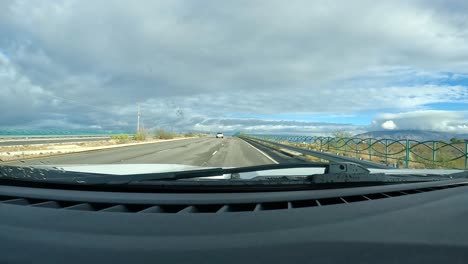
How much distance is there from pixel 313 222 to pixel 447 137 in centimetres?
1030

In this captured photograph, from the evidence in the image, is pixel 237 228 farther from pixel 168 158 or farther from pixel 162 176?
pixel 168 158

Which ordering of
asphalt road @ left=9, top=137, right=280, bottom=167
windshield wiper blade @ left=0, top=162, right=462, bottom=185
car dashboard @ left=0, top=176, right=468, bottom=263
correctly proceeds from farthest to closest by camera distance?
asphalt road @ left=9, top=137, right=280, bottom=167 → windshield wiper blade @ left=0, top=162, right=462, bottom=185 → car dashboard @ left=0, top=176, right=468, bottom=263

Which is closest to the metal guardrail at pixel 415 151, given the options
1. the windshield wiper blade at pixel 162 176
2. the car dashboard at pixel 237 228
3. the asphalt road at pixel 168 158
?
the asphalt road at pixel 168 158

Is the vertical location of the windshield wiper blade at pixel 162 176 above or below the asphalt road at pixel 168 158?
above

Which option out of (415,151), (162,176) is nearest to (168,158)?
(415,151)

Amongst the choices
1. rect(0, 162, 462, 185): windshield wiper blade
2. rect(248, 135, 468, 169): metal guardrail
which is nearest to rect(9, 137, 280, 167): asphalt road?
rect(248, 135, 468, 169): metal guardrail

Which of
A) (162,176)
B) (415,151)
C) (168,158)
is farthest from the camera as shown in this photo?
(168,158)

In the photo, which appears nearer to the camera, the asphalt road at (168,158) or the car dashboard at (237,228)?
the car dashboard at (237,228)

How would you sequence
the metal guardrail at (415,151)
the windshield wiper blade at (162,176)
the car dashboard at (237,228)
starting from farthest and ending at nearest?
1. the metal guardrail at (415,151)
2. the windshield wiper blade at (162,176)
3. the car dashboard at (237,228)

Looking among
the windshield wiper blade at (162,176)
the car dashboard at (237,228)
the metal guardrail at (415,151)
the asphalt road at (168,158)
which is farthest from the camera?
the asphalt road at (168,158)

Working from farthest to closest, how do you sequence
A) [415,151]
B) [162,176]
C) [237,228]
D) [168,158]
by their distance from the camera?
1. [168,158]
2. [415,151]
3. [162,176]
4. [237,228]

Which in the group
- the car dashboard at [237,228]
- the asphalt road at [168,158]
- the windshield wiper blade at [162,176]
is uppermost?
the windshield wiper blade at [162,176]

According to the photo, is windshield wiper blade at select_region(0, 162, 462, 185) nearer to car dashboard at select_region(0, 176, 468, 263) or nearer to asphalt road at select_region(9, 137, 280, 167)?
car dashboard at select_region(0, 176, 468, 263)

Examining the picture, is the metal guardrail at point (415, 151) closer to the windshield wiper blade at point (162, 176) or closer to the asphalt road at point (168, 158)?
the asphalt road at point (168, 158)
